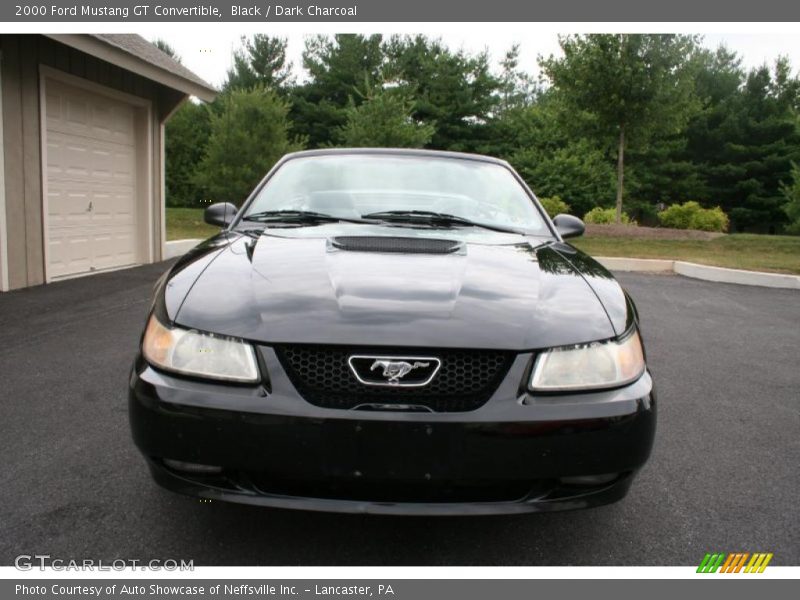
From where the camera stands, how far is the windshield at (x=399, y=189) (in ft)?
11.0

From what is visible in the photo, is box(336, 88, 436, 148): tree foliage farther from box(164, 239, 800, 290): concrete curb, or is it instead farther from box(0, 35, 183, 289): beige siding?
box(0, 35, 183, 289): beige siding

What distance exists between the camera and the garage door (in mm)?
8758

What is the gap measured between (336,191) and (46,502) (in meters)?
1.89

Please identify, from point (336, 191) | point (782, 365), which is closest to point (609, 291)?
point (336, 191)

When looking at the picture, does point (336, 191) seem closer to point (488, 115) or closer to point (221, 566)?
point (221, 566)

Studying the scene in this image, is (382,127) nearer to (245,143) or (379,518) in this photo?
(245,143)

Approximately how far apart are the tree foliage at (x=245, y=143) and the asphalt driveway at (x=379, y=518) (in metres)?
16.9

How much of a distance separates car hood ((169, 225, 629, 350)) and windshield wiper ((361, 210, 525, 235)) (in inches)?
20.9

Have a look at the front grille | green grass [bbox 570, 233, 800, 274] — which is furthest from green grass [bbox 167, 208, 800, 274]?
the front grille

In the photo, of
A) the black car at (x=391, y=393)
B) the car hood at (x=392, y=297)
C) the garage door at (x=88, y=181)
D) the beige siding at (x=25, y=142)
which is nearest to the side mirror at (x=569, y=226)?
the car hood at (x=392, y=297)

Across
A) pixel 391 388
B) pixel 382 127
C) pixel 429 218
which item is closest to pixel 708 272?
pixel 429 218

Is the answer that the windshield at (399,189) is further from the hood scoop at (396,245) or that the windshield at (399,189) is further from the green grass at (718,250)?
the green grass at (718,250)

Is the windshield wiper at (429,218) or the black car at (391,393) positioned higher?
the windshield wiper at (429,218)

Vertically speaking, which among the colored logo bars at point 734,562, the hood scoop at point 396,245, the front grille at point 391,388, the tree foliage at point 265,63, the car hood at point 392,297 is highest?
the tree foliage at point 265,63
